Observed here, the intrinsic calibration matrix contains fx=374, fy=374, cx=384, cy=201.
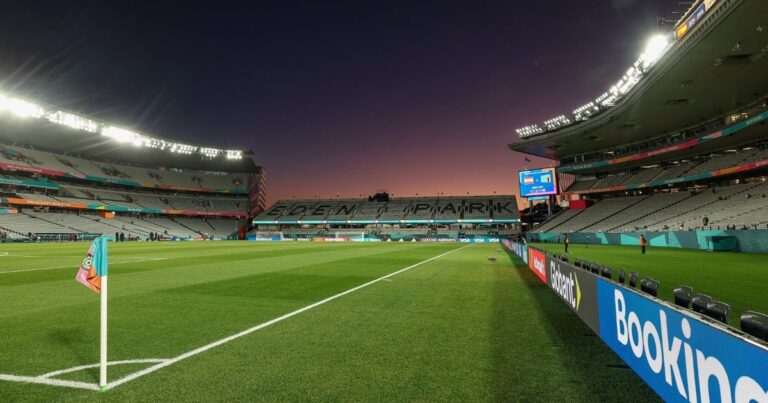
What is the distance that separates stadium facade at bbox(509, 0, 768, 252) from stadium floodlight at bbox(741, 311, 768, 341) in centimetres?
2805

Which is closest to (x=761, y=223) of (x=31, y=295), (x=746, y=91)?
(x=746, y=91)

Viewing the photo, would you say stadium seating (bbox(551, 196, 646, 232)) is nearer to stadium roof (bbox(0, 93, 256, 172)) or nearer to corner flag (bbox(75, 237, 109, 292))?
corner flag (bbox(75, 237, 109, 292))

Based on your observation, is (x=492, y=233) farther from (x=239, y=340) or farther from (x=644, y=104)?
(x=239, y=340)

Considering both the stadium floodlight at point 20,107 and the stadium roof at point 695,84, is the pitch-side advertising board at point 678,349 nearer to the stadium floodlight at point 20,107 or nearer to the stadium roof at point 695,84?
the stadium roof at point 695,84

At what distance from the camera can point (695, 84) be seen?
110 ft

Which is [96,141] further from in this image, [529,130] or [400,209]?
[529,130]

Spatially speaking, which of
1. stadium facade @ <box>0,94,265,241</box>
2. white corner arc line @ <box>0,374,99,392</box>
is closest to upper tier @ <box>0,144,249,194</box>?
stadium facade @ <box>0,94,265,241</box>

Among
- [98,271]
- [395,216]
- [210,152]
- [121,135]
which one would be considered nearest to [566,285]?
[98,271]

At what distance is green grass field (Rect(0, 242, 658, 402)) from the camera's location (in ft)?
12.7

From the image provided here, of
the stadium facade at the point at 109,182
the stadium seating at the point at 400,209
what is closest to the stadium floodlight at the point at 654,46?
the stadium seating at the point at 400,209

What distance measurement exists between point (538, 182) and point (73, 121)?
6947 centimetres

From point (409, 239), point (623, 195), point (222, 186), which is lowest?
point (409, 239)

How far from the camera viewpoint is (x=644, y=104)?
131ft

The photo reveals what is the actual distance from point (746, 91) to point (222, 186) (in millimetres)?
89124
